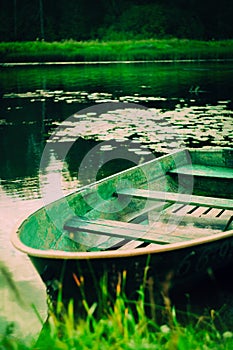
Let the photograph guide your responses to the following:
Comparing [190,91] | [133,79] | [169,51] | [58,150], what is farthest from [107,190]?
[169,51]

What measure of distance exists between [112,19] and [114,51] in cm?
1331

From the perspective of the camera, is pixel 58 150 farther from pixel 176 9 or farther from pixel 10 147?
pixel 176 9

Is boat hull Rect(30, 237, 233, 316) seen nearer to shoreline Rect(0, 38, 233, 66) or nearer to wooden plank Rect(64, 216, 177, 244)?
wooden plank Rect(64, 216, 177, 244)

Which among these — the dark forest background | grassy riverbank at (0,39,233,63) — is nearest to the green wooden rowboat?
grassy riverbank at (0,39,233,63)

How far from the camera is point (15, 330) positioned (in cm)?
419

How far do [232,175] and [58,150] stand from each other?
15.0 ft

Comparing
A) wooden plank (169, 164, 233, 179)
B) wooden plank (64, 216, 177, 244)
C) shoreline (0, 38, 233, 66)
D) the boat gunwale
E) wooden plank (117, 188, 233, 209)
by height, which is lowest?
shoreline (0, 38, 233, 66)

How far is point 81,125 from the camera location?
41.3 feet

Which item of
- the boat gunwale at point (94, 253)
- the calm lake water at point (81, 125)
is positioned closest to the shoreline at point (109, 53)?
the calm lake water at point (81, 125)

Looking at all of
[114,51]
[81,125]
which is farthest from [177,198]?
[114,51]

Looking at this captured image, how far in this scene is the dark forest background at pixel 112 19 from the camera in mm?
40969

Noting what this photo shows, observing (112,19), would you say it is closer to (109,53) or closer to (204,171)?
(109,53)

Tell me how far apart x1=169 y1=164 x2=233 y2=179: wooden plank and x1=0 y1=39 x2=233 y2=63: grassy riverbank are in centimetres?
2316

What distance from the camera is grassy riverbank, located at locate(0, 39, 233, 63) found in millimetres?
29359
